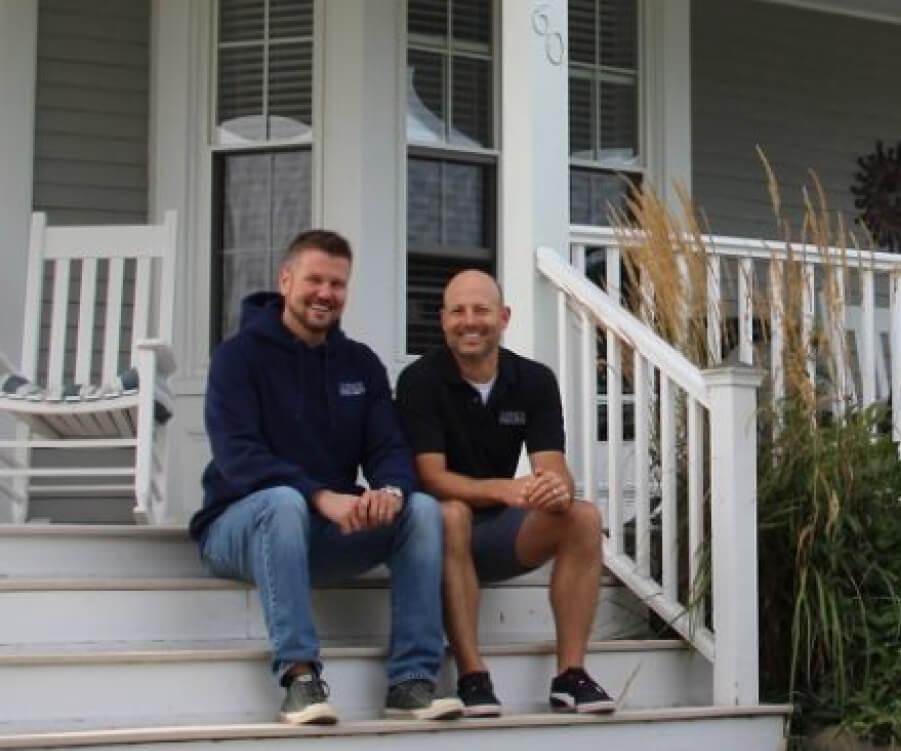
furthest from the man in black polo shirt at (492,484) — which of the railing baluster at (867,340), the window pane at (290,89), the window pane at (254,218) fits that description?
the window pane at (290,89)

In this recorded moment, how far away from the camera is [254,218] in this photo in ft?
19.4

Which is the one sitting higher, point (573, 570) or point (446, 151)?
point (446, 151)

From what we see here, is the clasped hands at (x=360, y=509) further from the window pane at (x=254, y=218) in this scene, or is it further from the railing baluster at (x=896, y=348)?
the window pane at (x=254, y=218)

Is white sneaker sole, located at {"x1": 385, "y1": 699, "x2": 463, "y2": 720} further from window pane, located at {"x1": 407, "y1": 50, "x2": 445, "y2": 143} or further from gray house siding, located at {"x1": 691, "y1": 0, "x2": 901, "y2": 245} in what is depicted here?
gray house siding, located at {"x1": 691, "y1": 0, "x2": 901, "y2": 245}

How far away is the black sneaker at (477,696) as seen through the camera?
3.50 metres

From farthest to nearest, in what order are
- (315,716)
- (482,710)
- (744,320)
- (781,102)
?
(781,102), (744,320), (482,710), (315,716)

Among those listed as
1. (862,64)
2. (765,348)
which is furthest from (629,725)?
(862,64)

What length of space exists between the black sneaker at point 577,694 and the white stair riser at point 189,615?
1.44 ft

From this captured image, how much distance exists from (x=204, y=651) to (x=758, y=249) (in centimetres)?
233

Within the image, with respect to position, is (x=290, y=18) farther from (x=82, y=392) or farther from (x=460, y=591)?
(x=460, y=591)

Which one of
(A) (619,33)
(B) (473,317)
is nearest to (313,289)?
(B) (473,317)

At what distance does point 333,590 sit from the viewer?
391 cm

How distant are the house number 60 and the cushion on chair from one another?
1.57m

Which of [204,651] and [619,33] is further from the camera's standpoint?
[619,33]
